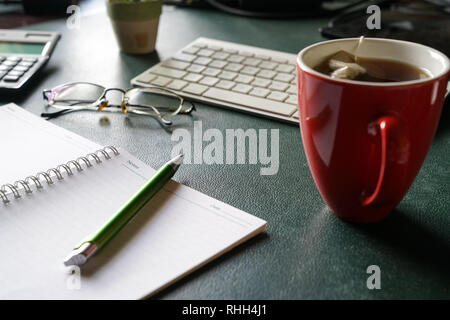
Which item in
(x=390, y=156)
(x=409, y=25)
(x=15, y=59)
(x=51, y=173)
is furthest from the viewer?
(x=409, y=25)

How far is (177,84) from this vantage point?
0.65m

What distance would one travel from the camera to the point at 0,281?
332 millimetres

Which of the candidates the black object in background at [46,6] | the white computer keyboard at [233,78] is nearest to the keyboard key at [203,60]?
the white computer keyboard at [233,78]

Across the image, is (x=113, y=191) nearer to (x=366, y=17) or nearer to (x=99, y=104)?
(x=99, y=104)

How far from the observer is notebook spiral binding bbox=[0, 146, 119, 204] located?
0.41 metres

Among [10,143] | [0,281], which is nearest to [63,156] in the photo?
[10,143]

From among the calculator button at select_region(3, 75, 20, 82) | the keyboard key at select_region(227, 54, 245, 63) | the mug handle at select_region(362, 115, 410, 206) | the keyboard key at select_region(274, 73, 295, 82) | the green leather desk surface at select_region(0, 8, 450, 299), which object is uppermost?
the mug handle at select_region(362, 115, 410, 206)

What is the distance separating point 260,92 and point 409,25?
409 mm

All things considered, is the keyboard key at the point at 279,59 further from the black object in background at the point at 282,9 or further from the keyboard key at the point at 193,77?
the black object in background at the point at 282,9

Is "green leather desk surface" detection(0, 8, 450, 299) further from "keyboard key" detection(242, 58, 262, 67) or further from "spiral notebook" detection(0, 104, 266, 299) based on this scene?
"keyboard key" detection(242, 58, 262, 67)

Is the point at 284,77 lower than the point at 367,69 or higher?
lower

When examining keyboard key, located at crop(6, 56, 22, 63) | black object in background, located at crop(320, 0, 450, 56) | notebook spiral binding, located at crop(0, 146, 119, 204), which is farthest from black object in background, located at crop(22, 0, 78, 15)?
notebook spiral binding, located at crop(0, 146, 119, 204)

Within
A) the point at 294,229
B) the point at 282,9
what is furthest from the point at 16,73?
the point at 282,9

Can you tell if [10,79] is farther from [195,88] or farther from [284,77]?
[284,77]
